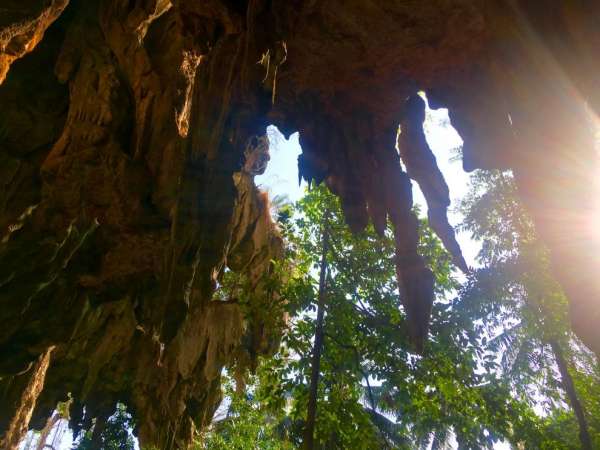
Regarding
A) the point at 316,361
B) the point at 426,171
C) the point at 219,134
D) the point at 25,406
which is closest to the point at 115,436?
the point at 25,406

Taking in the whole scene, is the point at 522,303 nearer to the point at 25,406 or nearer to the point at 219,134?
the point at 219,134

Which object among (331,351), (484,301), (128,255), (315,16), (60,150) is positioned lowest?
(331,351)

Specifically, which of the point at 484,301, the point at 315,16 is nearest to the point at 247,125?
the point at 315,16

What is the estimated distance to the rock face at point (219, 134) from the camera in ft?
14.6

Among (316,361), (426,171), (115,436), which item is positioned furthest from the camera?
(115,436)

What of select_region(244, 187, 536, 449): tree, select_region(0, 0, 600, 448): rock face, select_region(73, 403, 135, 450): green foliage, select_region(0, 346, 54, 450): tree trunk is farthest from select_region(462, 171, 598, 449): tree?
select_region(73, 403, 135, 450): green foliage

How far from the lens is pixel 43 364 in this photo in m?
9.16

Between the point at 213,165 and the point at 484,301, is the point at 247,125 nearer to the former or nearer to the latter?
the point at 213,165

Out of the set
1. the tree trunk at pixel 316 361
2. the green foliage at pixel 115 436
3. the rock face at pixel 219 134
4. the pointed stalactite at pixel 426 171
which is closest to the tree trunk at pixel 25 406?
the rock face at pixel 219 134

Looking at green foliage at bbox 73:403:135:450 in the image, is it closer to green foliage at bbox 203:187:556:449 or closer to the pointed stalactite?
green foliage at bbox 203:187:556:449

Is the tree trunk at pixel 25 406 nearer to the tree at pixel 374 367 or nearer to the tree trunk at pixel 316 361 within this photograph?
the tree at pixel 374 367

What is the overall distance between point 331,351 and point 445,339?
6.05ft

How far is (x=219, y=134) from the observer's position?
5750 millimetres

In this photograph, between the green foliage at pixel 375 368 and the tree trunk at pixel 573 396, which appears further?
the tree trunk at pixel 573 396
